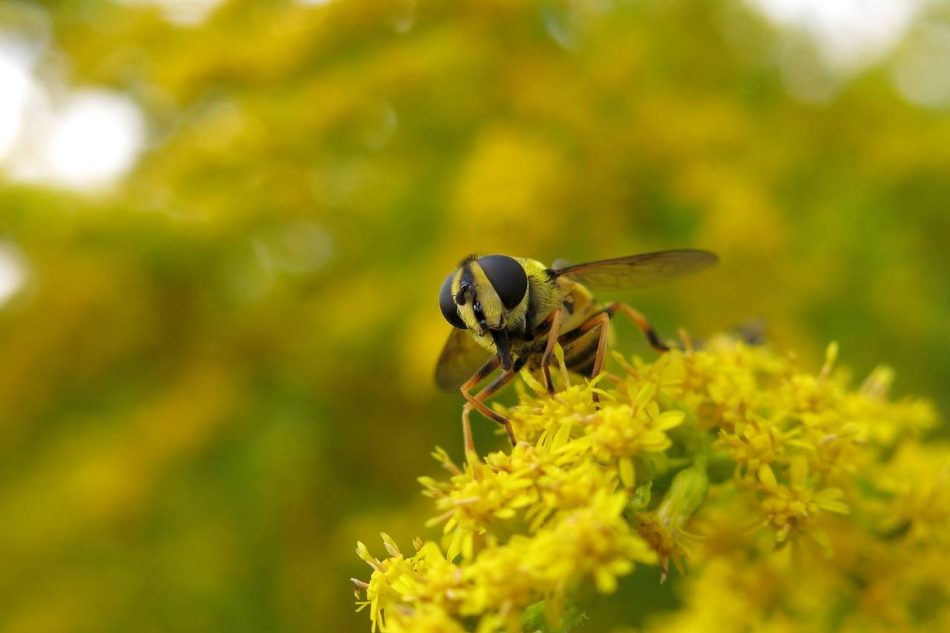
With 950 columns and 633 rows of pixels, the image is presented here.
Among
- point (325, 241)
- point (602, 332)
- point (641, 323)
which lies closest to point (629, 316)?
point (641, 323)

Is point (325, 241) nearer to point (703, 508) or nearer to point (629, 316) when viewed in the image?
point (629, 316)

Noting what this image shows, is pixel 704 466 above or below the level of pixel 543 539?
below

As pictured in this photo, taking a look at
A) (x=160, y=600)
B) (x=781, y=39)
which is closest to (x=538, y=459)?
(x=160, y=600)

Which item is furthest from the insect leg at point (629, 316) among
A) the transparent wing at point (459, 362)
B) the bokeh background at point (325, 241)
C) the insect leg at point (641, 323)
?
the bokeh background at point (325, 241)

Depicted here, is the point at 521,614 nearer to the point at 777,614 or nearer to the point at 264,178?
the point at 777,614

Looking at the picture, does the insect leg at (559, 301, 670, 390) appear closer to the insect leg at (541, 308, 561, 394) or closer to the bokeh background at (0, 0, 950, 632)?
the insect leg at (541, 308, 561, 394)

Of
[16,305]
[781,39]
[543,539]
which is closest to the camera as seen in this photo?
[543,539]

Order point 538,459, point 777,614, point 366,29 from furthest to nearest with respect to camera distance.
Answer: point 366,29, point 777,614, point 538,459
